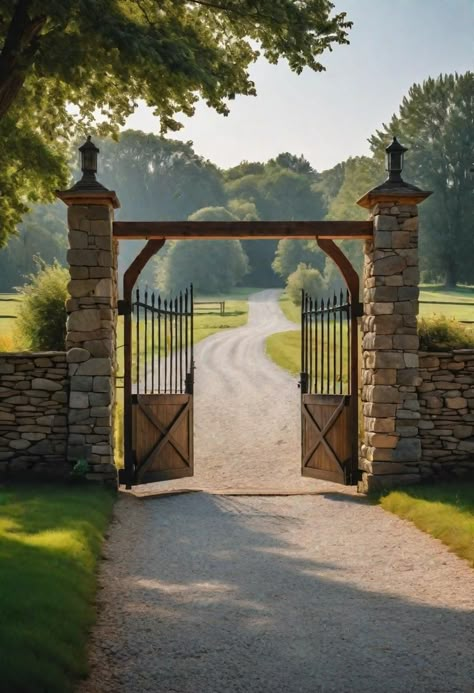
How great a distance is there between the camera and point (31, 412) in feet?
33.6

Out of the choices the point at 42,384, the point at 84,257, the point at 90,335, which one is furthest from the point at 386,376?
the point at 42,384

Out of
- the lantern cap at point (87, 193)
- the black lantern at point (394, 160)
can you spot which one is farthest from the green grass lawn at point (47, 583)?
the black lantern at point (394, 160)

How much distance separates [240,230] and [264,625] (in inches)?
247

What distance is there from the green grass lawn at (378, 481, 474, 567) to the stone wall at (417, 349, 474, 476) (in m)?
0.36

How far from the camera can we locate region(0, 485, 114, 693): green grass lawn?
169 inches

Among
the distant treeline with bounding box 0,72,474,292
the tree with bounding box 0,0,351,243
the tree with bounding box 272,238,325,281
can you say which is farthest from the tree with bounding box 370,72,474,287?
the tree with bounding box 0,0,351,243

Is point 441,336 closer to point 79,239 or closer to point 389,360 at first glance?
point 389,360


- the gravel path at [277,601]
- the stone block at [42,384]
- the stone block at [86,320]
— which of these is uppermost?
the stone block at [86,320]

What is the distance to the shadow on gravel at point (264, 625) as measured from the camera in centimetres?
454

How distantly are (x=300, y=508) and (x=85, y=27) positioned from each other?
6.45m

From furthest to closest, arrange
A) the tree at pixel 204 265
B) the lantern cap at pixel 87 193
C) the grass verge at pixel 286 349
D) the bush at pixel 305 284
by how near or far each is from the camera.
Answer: the tree at pixel 204 265, the bush at pixel 305 284, the grass verge at pixel 286 349, the lantern cap at pixel 87 193

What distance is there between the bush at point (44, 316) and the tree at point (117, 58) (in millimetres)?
2494

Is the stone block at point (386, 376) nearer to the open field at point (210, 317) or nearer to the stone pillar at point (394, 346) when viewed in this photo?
the stone pillar at point (394, 346)

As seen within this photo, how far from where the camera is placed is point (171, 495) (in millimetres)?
10680
